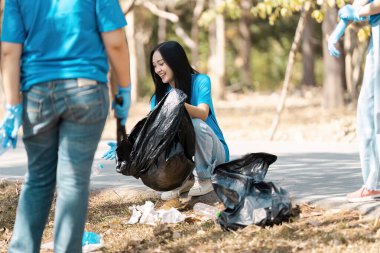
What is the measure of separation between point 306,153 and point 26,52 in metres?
5.84

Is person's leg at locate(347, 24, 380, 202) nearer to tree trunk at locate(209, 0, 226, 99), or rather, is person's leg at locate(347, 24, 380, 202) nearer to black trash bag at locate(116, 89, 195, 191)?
black trash bag at locate(116, 89, 195, 191)

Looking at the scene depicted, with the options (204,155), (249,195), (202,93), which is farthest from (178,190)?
(249,195)

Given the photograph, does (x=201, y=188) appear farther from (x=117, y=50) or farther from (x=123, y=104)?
(x=117, y=50)

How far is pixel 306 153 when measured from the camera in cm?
987

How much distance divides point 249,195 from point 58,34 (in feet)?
6.25

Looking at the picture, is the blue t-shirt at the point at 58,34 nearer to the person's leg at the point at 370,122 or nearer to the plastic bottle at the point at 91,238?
the plastic bottle at the point at 91,238

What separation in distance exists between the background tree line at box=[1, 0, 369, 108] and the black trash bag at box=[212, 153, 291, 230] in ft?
12.8

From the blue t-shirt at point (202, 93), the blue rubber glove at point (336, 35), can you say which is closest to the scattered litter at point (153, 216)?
the blue t-shirt at point (202, 93)

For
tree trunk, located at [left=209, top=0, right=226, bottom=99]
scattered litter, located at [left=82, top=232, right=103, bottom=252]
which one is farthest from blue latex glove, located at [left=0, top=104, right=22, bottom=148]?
tree trunk, located at [left=209, top=0, right=226, bottom=99]

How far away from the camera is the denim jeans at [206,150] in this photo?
644 centimetres

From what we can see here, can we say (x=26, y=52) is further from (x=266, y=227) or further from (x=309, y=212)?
(x=309, y=212)

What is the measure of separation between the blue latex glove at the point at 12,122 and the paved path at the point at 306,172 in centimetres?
243

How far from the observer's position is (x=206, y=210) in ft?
20.8

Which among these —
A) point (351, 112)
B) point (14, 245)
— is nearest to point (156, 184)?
point (14, 245)
